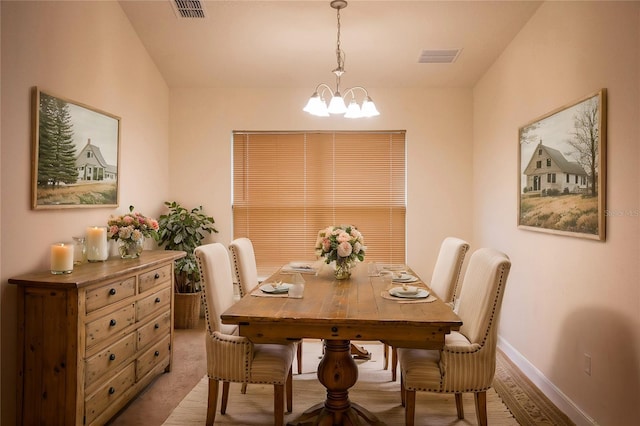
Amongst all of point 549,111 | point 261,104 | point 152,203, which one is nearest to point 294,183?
point 261,104

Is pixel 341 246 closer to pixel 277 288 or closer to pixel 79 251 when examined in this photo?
pixel 277 288

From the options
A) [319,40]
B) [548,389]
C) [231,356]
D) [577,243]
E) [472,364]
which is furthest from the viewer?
Result: [319,40]

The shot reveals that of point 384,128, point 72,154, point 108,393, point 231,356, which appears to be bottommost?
point 108,393

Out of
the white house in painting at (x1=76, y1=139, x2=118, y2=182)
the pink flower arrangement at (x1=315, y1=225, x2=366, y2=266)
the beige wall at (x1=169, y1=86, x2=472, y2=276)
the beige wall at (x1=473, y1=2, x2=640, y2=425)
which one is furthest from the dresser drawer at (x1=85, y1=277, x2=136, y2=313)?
the beige wall at (x1=473, y1=2, x2=640, y2=425)

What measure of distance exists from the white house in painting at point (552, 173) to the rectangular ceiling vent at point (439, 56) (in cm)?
135

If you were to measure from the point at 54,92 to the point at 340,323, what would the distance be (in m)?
2.26

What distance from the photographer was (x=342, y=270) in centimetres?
305

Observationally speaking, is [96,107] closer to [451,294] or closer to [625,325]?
[451,294]

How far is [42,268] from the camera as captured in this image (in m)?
2.76

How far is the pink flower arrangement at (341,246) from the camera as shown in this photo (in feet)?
9.45

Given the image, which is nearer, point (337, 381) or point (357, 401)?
point (337, 381)

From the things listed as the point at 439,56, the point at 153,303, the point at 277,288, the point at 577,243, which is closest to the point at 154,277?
the point at 153,303

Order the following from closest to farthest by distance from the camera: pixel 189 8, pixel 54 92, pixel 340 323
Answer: pixel 340 323 < pixel 54 92 < pixel 189 8

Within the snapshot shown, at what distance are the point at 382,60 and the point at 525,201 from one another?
187 cm
